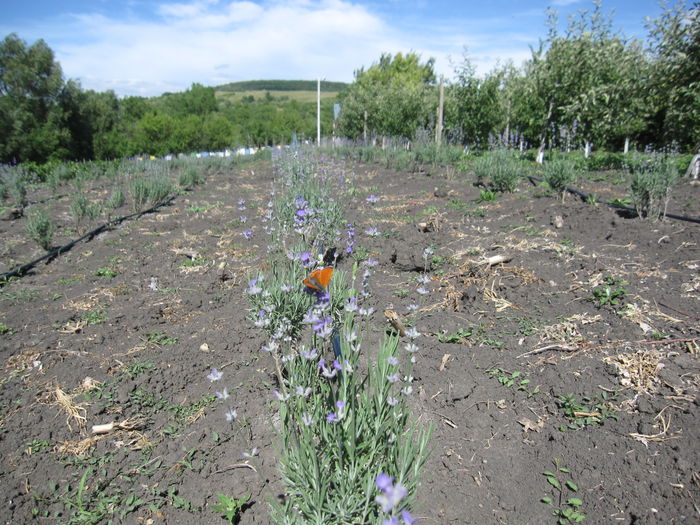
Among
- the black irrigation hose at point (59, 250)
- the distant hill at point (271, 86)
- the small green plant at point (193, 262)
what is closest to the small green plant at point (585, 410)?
the small green plant at point (193, 262)

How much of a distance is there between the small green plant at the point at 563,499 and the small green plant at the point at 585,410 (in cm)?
28

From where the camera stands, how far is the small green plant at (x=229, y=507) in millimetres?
1633

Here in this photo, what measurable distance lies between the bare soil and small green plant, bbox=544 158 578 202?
171 centimetres

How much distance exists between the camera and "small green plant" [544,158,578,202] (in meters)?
6.23

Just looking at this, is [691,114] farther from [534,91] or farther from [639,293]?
[639,293]

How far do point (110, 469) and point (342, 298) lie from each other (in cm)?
143

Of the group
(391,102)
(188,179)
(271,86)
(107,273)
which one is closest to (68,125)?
(391,102)

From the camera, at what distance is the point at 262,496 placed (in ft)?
5.77

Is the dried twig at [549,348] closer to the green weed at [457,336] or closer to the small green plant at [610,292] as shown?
the green weed at [457,336]

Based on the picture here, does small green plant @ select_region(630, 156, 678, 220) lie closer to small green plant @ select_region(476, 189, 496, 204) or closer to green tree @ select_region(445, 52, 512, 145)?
small green plant @ select_region(476, 189, 496, 204)

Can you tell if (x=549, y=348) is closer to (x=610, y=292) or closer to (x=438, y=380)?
(x=438, y=380)

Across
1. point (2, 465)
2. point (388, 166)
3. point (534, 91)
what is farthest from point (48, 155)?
point (2, 465)

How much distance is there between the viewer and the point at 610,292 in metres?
3.06

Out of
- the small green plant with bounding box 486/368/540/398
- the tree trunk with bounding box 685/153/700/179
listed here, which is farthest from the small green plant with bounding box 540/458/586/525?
the tree trunk with bounding box 685/153/700/179
